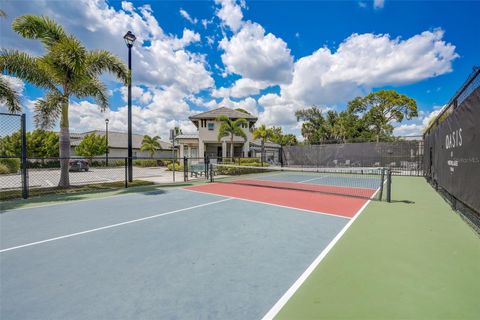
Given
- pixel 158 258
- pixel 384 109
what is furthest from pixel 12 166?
pixel 384 109

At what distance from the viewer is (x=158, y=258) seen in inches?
148

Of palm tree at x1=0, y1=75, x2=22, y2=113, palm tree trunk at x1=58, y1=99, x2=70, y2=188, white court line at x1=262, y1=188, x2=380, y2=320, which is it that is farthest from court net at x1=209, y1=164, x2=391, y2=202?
palm tree at x1=0, y1=75, x2=22, y2=113

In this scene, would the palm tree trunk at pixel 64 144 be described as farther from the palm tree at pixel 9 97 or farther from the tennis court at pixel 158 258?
the tennis court at pixel 158 258

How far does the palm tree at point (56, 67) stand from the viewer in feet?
33.1

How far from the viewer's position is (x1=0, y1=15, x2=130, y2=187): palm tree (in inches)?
398

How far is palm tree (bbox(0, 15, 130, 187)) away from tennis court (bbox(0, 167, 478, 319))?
646 centimetres

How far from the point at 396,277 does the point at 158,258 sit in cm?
360

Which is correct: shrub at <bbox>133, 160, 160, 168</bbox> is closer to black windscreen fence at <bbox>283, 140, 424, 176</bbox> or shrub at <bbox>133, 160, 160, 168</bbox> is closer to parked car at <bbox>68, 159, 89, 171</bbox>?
parked car at <bbox>68, 159, 89, 171</bbox>

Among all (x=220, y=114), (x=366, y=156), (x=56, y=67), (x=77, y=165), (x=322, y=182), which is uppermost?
(x=220, y=114)

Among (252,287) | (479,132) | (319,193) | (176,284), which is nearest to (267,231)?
(252,287)

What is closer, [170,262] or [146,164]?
[170,262]

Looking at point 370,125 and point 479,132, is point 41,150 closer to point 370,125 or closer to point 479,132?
point 479,132

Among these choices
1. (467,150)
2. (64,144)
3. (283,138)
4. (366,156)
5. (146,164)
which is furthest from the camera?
(283,138)

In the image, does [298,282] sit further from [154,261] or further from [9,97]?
[9,97]
